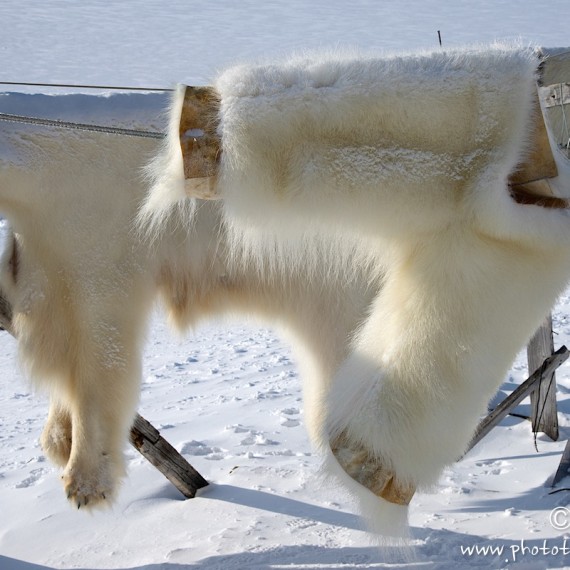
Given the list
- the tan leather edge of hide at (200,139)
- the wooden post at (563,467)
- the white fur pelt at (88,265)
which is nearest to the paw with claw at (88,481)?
the white fur pelt at (88,265)

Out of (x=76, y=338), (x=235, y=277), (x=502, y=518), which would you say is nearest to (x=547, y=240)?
(x=235, y=277)

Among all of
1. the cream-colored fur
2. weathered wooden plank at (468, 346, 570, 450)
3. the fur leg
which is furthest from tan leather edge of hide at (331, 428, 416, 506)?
weathered wooden plank at (468, 346, 570, 450)

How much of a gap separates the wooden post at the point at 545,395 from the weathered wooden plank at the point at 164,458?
1987mm

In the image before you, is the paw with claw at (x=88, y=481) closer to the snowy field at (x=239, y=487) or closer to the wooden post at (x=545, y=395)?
the snowy field at (x=239, y=487)

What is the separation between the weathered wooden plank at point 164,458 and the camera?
12.1 ft

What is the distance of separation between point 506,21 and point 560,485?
9.78 metres

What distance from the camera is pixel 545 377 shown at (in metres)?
4.18

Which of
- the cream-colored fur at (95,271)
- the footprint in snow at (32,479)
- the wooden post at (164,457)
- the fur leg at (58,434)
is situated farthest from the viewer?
the footprint in snow at (32,479)

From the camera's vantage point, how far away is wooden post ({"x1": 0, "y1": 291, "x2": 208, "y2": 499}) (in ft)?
12.1

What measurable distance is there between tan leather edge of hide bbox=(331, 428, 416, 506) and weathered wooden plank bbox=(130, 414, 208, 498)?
2.40m

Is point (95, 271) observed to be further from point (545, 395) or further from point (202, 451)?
point (545, 395)

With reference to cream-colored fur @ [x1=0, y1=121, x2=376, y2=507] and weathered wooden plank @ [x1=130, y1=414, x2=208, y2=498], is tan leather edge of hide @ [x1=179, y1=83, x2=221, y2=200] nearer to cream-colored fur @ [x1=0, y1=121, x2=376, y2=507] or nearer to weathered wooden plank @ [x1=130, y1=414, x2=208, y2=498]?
cream-colored fur @ [x1=0, y1=121, x2=376, y2=507]

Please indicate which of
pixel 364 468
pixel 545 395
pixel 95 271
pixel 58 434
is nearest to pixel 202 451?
pixel 58 434

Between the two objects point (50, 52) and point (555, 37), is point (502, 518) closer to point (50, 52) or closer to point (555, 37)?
point (555, 37)
